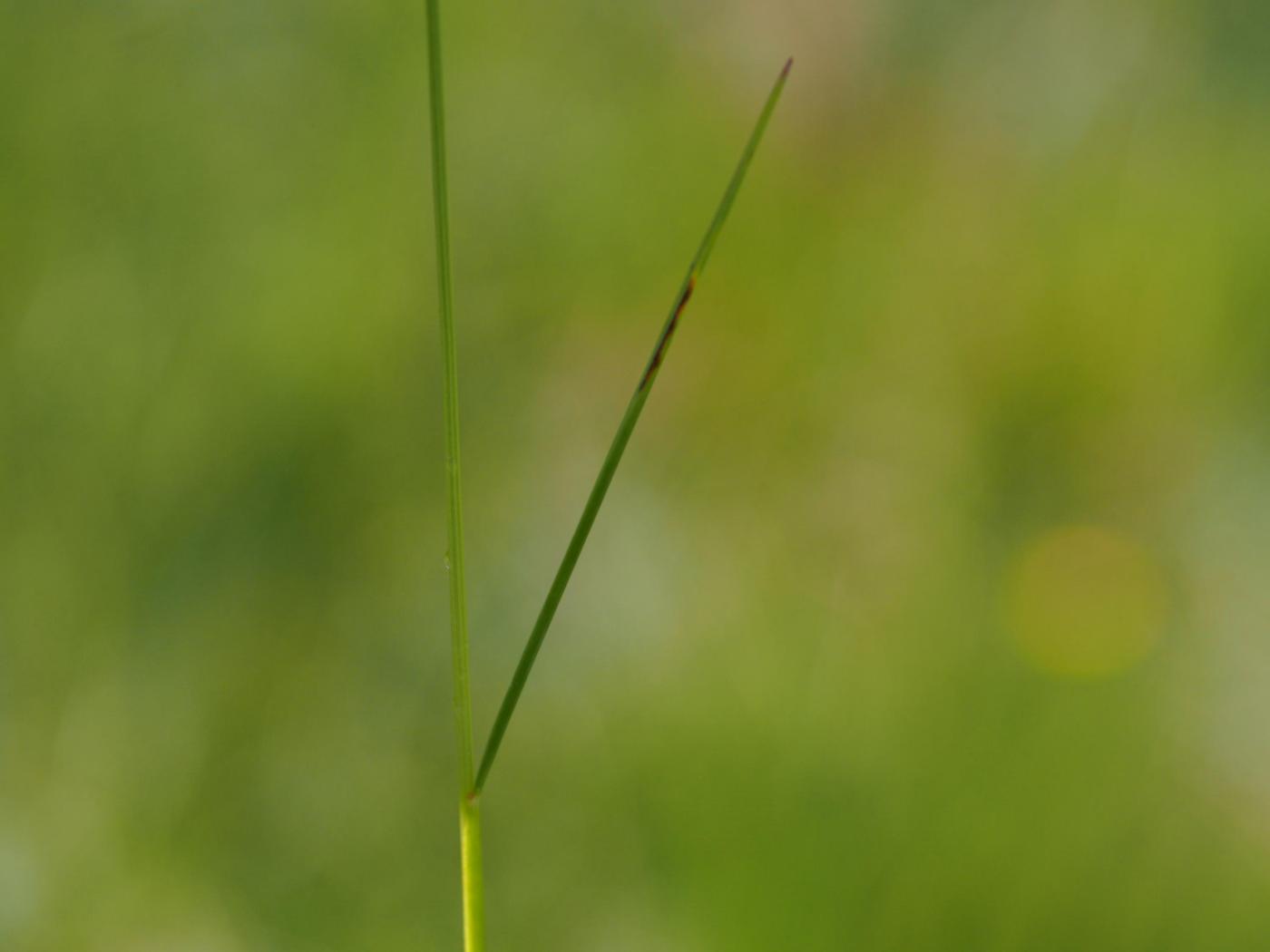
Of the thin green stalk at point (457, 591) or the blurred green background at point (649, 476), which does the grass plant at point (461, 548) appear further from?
the blurred green background at point (649, 476)

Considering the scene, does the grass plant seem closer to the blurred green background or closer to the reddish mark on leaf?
the reddish mark on leaf

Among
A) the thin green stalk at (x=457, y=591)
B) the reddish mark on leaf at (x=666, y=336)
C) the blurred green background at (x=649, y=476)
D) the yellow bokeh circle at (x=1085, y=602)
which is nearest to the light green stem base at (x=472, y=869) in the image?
the thin green stalk at (x=457, y=591)

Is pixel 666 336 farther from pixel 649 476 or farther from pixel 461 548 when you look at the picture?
pixel 649 476

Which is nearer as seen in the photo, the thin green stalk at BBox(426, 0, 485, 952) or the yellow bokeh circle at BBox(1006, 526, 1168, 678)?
the thin green stalk at BBox(426, 0, 485, 952)

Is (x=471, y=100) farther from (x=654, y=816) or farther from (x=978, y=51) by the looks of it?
(x=654, y=816)

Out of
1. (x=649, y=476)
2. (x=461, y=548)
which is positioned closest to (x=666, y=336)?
(x=461, y=548)

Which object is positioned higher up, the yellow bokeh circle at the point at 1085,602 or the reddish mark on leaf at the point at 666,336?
the reddish mark on leaf at the point at 666,336

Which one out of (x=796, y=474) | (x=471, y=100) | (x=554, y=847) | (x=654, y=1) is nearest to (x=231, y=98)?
(x=471, y=100)

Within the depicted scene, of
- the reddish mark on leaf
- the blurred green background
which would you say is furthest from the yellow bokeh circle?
the reddish mark on leaf
